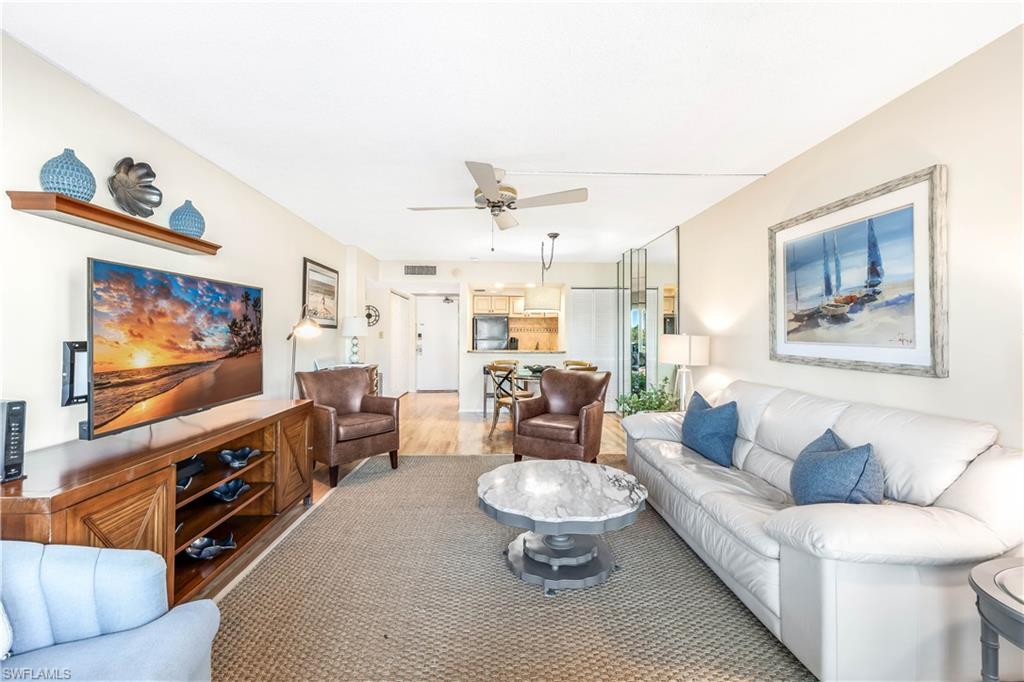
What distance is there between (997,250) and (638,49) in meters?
1.67

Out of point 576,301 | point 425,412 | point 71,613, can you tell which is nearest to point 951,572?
point 71,613

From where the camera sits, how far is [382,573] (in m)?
2.29

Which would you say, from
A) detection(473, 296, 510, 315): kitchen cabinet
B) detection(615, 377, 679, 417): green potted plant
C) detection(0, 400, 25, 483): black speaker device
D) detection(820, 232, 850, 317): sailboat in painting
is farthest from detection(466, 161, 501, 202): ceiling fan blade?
detection(473, 296, 510, 315): kitchen cabinet

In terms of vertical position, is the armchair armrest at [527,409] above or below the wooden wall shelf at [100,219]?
below

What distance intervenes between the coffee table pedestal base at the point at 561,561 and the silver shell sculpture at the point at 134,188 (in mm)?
2760

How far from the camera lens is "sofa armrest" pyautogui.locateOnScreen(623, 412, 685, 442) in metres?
3.22

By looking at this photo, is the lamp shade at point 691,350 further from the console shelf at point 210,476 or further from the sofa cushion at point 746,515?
the console shelf at point 210,476

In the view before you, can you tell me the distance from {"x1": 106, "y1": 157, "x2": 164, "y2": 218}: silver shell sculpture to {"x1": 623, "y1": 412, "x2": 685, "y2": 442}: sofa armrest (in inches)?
134

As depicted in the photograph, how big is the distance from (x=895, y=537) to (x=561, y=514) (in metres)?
1.21

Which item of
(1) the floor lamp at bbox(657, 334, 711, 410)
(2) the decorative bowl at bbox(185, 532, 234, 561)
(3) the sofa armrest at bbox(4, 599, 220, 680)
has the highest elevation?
(1) the floor lamp at bbox(657, 334, 711, 410)

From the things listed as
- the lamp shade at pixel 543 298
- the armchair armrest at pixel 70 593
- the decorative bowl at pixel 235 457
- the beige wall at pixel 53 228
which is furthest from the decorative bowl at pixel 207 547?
the lamp shade at pixel 543 298

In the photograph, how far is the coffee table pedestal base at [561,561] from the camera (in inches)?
85.4

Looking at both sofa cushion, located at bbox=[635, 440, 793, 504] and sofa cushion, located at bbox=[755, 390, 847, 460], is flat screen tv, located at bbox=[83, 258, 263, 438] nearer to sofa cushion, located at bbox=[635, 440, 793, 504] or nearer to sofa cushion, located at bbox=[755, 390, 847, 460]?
sofa cushion, located at bbox=[635, 440, 793, 504]

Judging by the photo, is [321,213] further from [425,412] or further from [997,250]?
[997,250]
